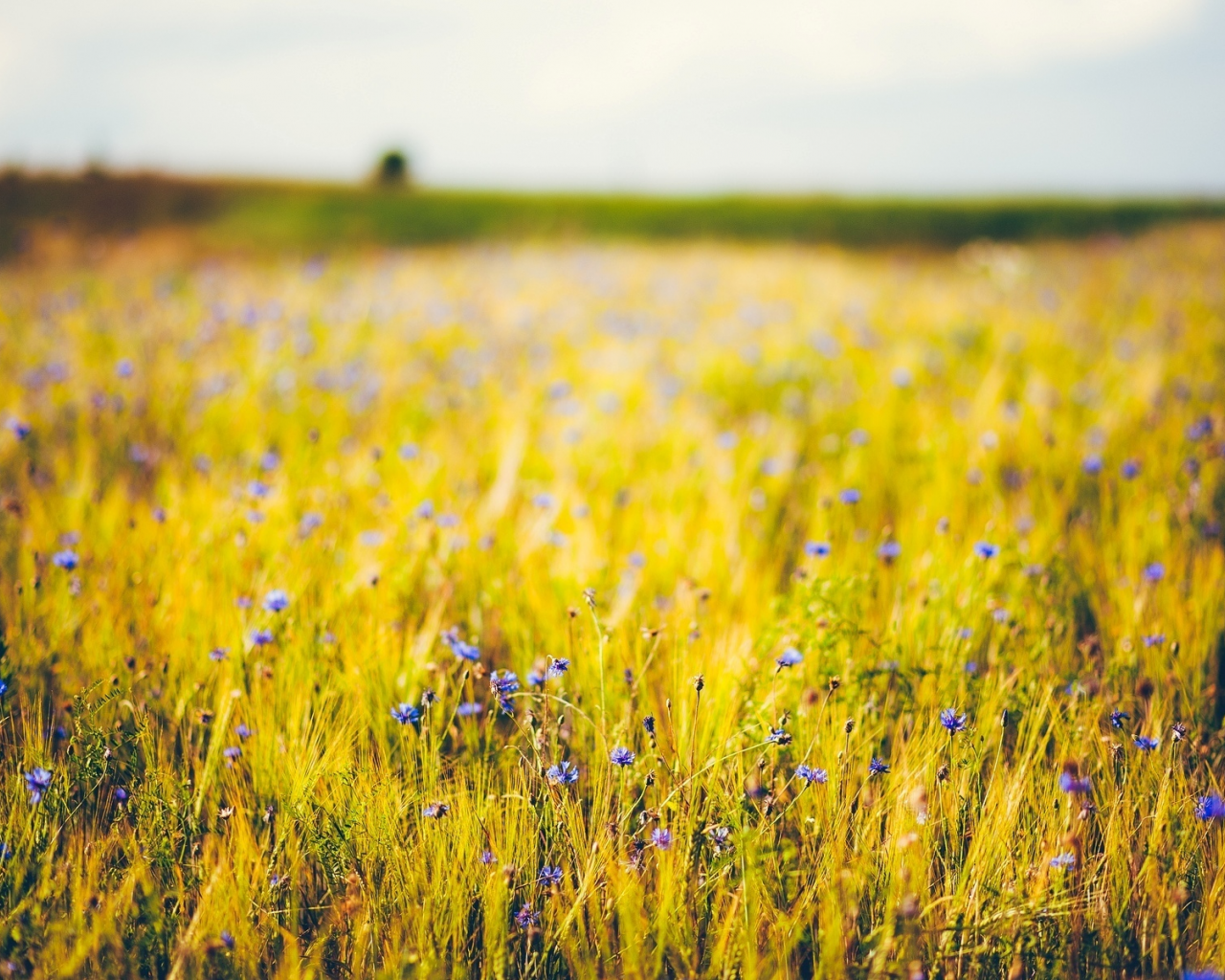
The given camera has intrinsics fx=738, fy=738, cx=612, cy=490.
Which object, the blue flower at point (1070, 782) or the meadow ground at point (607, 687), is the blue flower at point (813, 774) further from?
the blue flower at point (1070, 782)

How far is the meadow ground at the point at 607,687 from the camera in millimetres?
1294

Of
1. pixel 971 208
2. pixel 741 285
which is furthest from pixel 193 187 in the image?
pixel 971 208

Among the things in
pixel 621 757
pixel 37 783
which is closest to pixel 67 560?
pixel 37 783

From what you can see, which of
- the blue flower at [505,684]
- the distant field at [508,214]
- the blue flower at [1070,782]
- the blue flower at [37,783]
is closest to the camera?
the blue flower at [1070,782]

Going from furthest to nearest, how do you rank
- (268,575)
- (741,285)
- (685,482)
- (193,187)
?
(193,187), (741,285), (685,482), (268,575)

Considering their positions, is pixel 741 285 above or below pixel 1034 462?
above

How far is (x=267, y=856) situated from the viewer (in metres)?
1.43

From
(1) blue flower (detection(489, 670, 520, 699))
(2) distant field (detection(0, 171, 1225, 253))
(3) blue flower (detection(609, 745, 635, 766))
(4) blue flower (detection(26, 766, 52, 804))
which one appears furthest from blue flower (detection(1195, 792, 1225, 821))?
(2) distant field (detection(0, 171, 1225, 253))

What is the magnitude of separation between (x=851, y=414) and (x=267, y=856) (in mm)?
3211

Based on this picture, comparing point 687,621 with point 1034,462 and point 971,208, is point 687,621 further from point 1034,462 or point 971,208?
point 971,208

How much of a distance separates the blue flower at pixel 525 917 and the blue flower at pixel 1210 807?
4.05 ft

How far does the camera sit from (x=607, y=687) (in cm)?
172

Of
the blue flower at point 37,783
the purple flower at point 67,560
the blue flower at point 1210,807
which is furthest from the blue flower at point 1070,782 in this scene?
the purple flower at point 67,560

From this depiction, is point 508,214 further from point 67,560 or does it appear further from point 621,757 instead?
point 621,757
